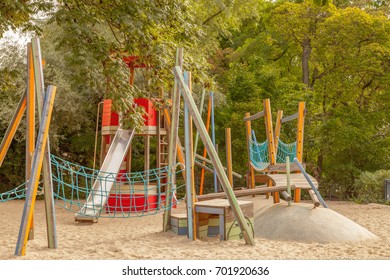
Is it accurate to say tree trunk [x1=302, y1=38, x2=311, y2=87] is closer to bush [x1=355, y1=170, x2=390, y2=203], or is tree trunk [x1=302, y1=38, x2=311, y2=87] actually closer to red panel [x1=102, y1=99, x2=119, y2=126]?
bush [x1=355, y1=170, x2=390, y2=203]

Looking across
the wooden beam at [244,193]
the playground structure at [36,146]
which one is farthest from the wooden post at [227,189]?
the playground structure at [36,146]

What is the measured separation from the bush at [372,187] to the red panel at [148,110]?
674 centimetres

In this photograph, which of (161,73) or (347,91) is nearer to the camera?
(161,73)

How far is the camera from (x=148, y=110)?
38.5 ft

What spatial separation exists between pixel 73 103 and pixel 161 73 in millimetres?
5949

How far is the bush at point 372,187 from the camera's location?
14.2 metres

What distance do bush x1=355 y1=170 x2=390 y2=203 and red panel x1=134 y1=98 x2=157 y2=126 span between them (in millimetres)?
6744

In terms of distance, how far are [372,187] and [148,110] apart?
23.7 ft

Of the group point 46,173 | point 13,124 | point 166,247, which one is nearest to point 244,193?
point 166,247

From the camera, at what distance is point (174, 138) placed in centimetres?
699

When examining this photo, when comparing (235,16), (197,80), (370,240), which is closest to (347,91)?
(235,16)

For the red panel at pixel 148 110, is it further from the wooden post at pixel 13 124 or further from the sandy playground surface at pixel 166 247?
the wooden post at pixel 13 124

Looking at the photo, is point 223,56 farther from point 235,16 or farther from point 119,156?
point 119,156
